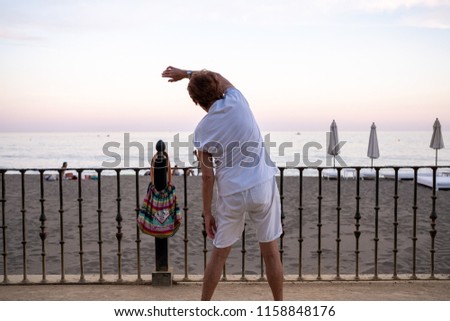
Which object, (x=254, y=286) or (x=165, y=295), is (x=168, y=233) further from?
(x=254, y=286)

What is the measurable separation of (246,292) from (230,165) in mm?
1715

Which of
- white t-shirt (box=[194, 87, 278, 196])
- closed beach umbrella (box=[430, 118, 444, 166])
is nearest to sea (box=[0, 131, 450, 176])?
white t-shirt (box=[194, 87, 278, 196])

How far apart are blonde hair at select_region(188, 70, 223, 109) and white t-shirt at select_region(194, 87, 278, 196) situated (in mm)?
56

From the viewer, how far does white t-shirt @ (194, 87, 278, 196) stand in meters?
2.89

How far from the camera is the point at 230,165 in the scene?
9.80 feet

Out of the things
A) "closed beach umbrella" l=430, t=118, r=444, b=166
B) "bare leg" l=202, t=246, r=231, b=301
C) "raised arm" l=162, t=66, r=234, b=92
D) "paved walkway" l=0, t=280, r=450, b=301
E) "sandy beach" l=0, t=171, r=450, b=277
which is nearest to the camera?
"bare leg" l=202, t=246, r=231, b=301

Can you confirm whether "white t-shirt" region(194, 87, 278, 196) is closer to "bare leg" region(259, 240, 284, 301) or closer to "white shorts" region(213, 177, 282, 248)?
"white shorts" region(213, 177, 282, 248)

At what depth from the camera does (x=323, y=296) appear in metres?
4.14

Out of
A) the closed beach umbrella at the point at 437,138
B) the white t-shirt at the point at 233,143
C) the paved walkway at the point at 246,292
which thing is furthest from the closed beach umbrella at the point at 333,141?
the white t-shirt at the point at 233,143

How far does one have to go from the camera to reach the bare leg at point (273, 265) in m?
3.15

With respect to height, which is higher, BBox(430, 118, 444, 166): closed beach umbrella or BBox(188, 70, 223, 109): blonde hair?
BBox(188, 70, 223, 109): blonde hair
